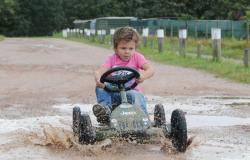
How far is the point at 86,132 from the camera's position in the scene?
22.3 feet

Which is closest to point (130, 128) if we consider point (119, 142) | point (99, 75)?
point (119, 142)

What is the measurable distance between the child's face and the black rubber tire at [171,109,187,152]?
1002 mm

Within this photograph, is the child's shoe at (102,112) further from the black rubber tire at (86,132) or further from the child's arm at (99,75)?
the black rubber tire at (86,132)

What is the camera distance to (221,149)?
6.95 meters

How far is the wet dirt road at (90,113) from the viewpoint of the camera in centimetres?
A: 677

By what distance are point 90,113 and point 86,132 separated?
310 centimetres

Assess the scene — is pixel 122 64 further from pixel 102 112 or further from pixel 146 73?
pixel 102 112

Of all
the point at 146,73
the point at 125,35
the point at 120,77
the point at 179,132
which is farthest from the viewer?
the point at 146,73

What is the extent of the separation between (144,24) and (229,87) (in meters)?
Answer: 35.2

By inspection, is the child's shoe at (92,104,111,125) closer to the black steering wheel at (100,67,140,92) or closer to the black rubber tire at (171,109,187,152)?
the black steering wheel at (100,67,140,92)

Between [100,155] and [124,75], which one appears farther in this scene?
[124,75]

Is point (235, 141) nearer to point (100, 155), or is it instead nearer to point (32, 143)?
point (100, 155)

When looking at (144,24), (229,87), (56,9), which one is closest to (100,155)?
(229,87)

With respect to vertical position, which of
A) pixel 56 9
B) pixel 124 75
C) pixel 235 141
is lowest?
pixel 56 9
